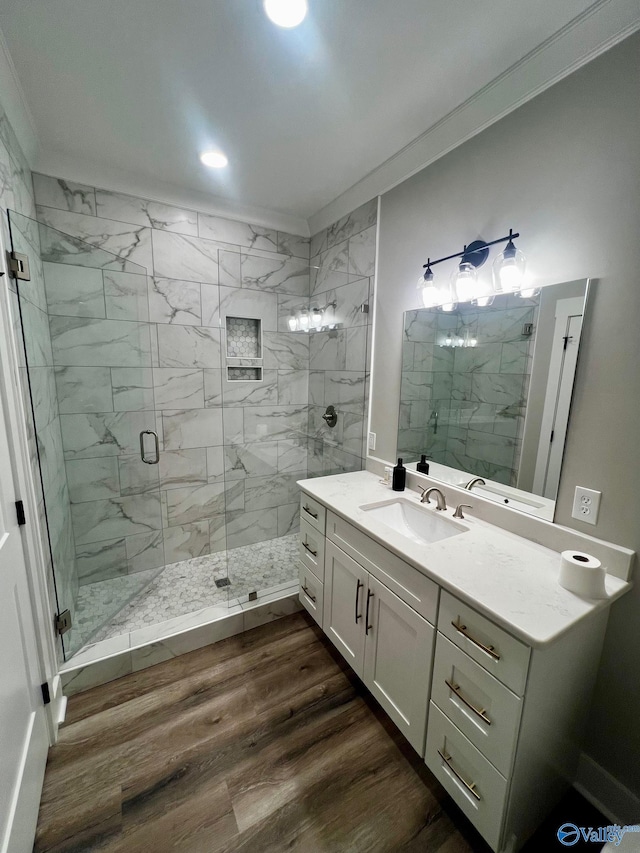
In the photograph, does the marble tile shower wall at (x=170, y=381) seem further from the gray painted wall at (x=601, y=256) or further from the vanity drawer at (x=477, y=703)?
the gray painted wall at (x=601, y=256)

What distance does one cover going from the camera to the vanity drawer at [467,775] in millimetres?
1044

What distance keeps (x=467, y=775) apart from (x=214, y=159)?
303 centimetres

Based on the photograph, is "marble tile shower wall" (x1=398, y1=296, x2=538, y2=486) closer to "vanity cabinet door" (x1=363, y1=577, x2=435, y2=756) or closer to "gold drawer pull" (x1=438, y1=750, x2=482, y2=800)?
"vanity cabinet door" (x1=363, y1=577, x2=435, y2=756)

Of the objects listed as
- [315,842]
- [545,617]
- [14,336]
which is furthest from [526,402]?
[14,336]

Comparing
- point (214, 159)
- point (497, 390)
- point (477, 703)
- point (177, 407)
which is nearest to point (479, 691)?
point (477, 703)

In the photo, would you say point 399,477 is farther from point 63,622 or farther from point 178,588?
point 63,622

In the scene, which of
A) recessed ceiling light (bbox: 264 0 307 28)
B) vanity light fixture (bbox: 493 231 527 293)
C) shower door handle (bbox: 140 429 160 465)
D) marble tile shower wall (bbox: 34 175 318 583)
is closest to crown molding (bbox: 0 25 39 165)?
marble tile shower wall (bbox: 34 175 318 583)

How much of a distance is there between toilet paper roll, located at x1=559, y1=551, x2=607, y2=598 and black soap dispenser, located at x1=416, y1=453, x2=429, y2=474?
2.88ft

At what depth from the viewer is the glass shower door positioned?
1.89 meters

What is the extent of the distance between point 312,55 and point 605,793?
9.73 feet

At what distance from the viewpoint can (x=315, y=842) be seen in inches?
46.8

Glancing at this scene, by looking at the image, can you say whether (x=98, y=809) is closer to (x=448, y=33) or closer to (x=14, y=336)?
(x=14, y=336)

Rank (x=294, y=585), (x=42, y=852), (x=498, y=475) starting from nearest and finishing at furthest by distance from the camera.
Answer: (x=42, y=852) → (x=498, y=475) → (x=294, y=585)

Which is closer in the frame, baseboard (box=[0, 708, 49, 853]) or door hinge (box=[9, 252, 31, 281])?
baseboard (box=[0, 708, 49, 853])
